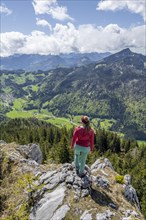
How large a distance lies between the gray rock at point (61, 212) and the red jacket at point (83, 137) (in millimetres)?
5244

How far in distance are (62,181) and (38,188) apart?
2167 mm

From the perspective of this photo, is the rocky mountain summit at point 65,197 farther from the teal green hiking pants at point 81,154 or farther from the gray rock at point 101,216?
the teal green hiking pants at point 81,154

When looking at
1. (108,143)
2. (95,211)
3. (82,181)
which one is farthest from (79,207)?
(108,143)

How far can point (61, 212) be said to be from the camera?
746 inches

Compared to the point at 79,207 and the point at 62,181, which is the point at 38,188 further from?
the point at 79,207

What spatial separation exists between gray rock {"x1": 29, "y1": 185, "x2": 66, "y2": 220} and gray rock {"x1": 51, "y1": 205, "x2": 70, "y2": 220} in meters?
0.37

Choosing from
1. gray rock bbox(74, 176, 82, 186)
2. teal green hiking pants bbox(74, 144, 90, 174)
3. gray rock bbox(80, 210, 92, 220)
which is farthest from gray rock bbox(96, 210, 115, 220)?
teal green hiking pants bbox(74, 144, 90, 174)

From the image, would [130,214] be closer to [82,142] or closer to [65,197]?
[65,197]

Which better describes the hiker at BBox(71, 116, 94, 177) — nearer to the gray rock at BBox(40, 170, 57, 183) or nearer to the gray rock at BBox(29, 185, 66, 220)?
the gray rock at BBox(29, 185, 66, 220)

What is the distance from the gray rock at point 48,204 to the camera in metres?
19.4

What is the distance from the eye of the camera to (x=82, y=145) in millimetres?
21891

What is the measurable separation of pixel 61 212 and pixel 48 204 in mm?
1656

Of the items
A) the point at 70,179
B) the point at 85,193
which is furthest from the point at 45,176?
the point at 85,193

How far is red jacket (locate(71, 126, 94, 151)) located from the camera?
21531mm
